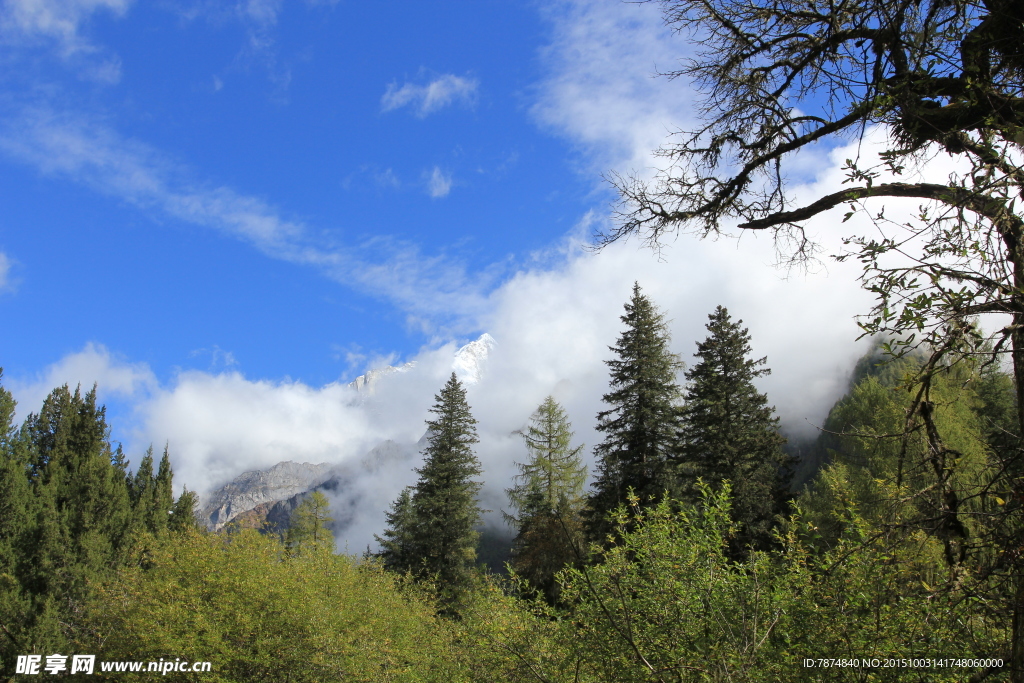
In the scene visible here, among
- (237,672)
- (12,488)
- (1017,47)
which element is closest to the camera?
(1017,47)

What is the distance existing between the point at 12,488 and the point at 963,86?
2637 cm

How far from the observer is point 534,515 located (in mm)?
27359

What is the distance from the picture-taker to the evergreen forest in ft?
9.36

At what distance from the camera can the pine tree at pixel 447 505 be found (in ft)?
90.4

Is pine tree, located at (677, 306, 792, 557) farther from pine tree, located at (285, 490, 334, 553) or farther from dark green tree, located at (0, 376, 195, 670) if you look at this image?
pine tree, located at (285, 490, 334, 553)

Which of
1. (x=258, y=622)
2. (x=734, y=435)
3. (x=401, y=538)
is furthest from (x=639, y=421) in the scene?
(x=401, y=538)

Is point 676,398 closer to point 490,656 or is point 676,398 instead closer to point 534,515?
point 534,515

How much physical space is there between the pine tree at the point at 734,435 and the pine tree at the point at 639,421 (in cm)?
99

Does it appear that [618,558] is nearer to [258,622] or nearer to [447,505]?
[258,622]

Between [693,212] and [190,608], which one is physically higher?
[693,212]

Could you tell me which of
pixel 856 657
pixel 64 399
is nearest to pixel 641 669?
pixel 856 657

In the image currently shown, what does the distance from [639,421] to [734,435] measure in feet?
11.3

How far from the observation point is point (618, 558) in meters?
4.88

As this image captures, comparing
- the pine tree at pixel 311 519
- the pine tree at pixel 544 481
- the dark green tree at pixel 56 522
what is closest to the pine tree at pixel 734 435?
the pine tree at pixel 544 481
